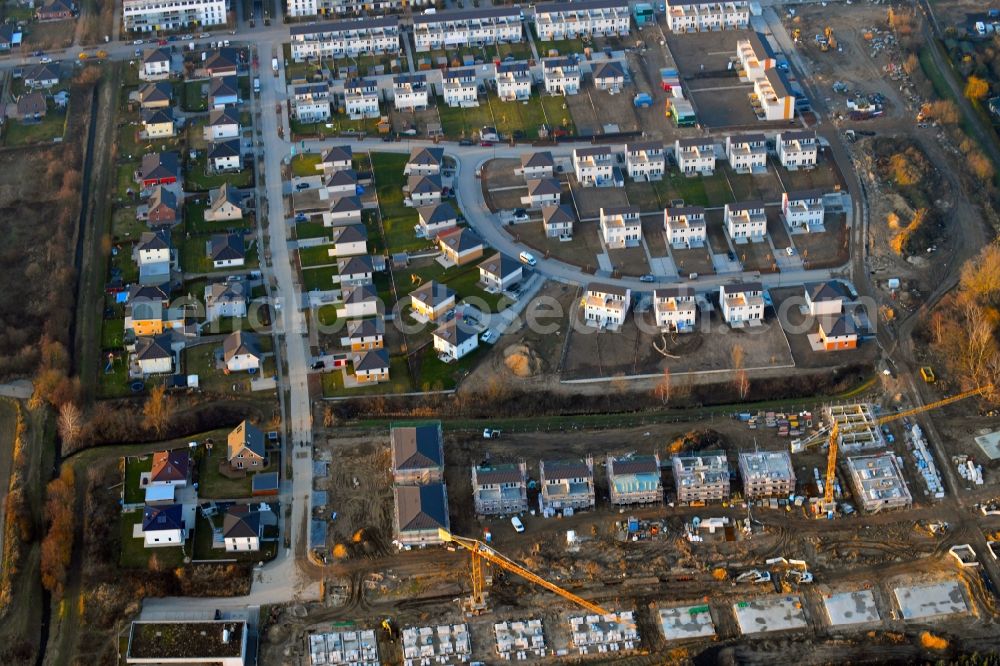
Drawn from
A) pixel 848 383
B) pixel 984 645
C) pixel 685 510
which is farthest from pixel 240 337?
pixel 984 645

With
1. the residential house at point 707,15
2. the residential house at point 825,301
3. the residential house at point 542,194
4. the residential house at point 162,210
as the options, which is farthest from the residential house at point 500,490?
the residential house at point 707,15

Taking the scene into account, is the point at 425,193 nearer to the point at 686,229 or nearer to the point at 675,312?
the point at 686,229

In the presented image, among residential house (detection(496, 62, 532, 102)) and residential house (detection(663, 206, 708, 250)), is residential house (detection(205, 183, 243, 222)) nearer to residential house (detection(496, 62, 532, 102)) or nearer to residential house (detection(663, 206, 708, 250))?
residential house (detection(496, 62, 532, 102))

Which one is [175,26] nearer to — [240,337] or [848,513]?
[240,337]

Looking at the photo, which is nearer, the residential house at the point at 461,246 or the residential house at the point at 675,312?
the residential house at the point at 675,312

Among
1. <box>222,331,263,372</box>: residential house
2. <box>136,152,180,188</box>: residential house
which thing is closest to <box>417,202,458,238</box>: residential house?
<box>222,331,263,372</box>: residential house

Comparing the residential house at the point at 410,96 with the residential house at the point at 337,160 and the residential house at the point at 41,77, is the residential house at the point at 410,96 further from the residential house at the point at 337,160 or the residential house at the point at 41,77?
the residential house at the point at 41,77
